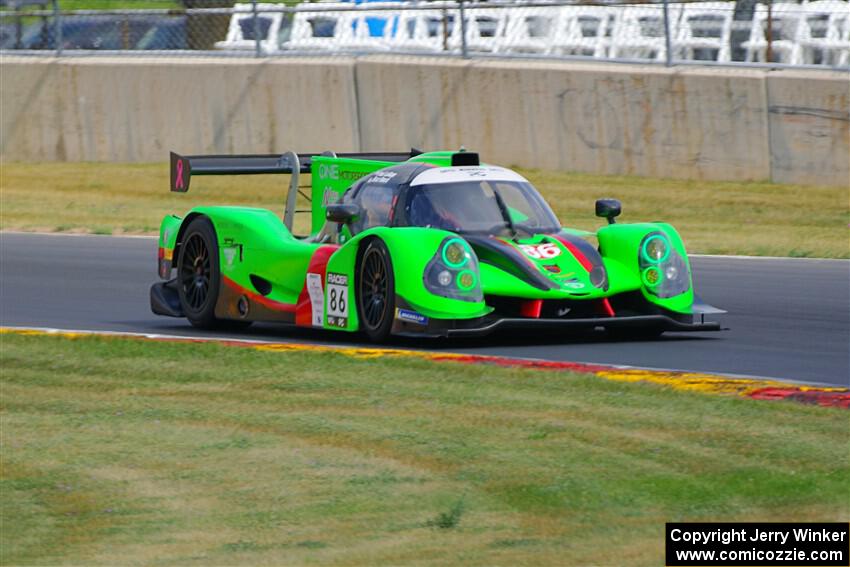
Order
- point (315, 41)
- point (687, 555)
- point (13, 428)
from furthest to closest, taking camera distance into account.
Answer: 1. point (315, 41)
2. point (13, 428)
3. point (687, 555)

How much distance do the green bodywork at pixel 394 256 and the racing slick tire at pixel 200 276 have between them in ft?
0.23

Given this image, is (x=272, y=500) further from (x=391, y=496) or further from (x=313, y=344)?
(x=313, y=344)

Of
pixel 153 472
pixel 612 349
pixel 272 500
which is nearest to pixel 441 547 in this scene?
pixel 272 500

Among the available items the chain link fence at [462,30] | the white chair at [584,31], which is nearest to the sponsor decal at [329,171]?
the chain link fence at [462,30]

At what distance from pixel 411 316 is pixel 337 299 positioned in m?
0.78

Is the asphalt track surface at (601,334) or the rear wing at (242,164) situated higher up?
the rear wing at (242,164)

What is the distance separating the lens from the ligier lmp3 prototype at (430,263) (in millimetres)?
10391

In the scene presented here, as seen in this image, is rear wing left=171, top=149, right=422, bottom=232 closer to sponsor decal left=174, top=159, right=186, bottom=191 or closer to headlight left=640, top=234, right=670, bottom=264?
sponsor decal left=174, top=159, right=186, bottom=191

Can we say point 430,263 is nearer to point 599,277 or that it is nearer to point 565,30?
point 599,277

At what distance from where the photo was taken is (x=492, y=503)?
6.93 metres

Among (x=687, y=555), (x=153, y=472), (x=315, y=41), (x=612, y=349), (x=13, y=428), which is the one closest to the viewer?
Result: (x=687, y=555)

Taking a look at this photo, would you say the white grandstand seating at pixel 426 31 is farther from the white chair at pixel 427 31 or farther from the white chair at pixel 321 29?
the white chair at pixel 321 29

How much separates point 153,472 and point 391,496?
1.26 m

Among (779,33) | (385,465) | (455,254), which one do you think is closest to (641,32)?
(779,33)
